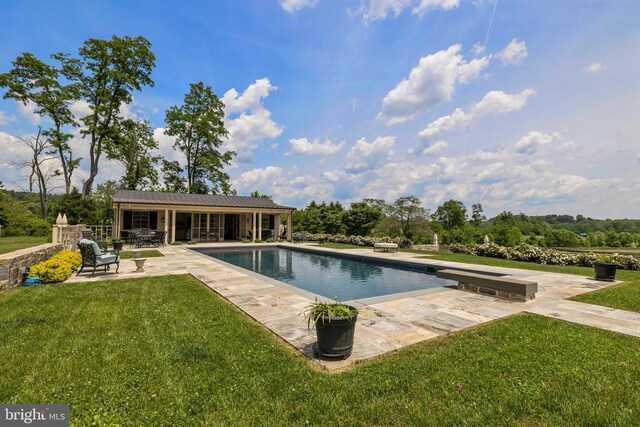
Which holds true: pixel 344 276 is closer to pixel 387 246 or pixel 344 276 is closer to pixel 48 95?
pixel 387 246

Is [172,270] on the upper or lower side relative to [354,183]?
lower

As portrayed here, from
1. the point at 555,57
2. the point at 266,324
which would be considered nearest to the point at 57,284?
the point at 266,324

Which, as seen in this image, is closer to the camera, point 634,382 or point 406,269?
point 634,382

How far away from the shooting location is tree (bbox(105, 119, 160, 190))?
25859 millimetres

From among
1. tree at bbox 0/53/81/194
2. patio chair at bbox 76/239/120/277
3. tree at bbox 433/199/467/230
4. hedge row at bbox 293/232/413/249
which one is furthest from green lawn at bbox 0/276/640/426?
tree at bbox 433/199/467/230

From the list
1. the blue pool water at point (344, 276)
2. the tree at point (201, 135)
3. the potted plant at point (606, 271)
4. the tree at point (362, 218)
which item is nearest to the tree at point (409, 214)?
the tree at point (362, 218)

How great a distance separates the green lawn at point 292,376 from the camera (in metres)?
2.18

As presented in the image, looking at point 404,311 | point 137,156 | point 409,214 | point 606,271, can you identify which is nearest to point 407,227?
point 409,214

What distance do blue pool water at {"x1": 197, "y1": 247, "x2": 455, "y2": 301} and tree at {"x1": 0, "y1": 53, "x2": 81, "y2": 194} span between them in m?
19.7

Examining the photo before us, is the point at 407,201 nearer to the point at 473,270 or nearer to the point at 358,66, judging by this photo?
the point at 358,66

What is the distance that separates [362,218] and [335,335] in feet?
74.0

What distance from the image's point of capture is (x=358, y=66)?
478 inches

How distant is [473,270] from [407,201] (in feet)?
68.1

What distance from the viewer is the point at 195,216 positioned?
798 inches
